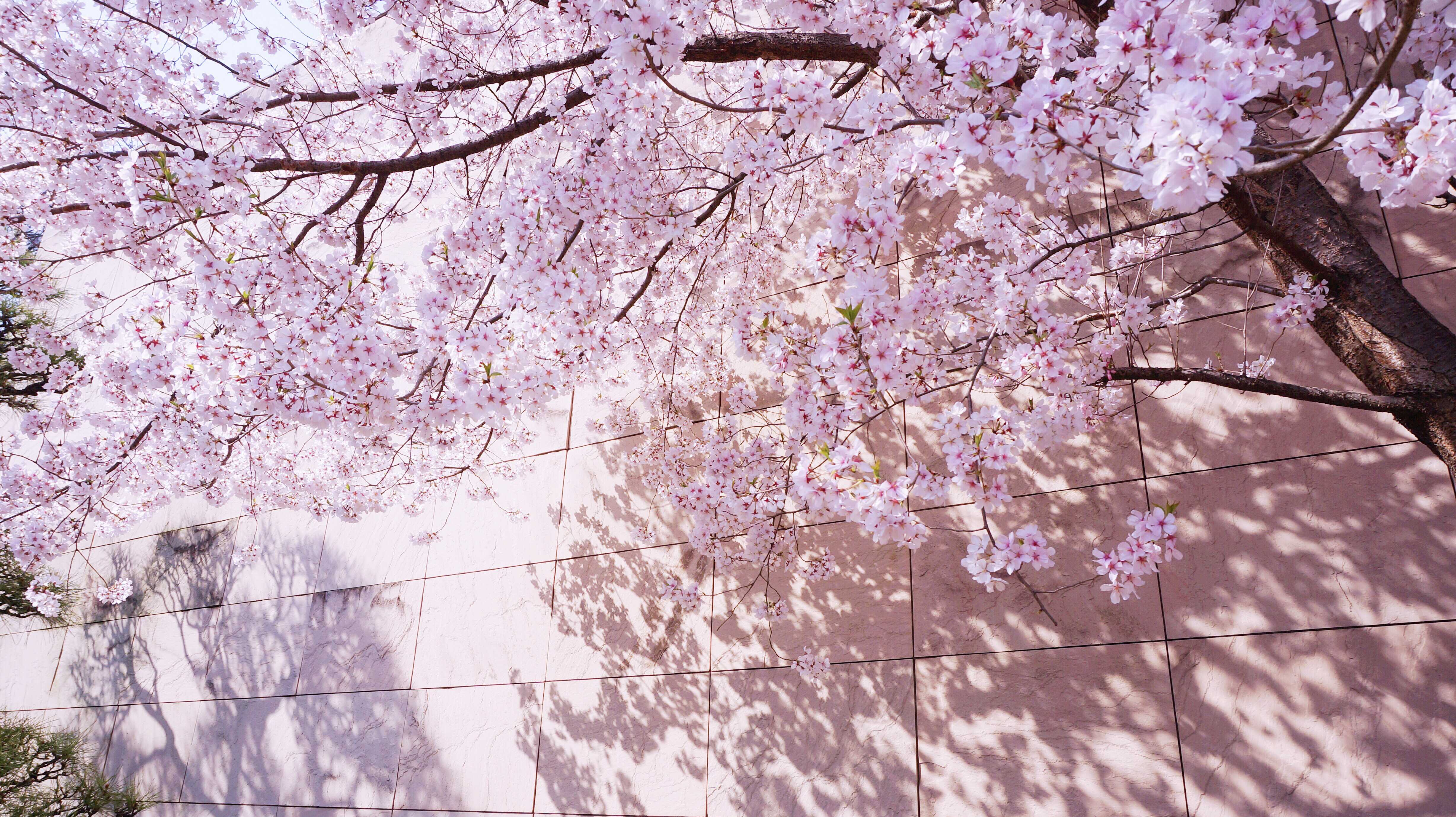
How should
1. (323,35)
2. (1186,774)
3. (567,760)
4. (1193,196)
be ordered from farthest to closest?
(323,35) → (567,760) → (1186,774) → (1193,196)

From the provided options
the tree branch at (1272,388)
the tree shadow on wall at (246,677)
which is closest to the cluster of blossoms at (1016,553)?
the tree branch at (1272,388)

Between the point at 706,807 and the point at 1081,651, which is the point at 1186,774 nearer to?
the point at 1081,651

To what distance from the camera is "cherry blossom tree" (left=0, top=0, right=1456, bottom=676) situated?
1702mm

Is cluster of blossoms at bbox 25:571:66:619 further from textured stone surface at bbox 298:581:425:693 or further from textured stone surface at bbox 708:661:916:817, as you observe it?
textured stone surface at bbox 708:661:916:817

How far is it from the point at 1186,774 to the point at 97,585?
8.96m

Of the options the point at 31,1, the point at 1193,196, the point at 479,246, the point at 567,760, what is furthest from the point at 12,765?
the point at 1193,196

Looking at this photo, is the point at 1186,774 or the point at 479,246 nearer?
the point at 1186,774

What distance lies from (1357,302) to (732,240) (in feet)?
8.72

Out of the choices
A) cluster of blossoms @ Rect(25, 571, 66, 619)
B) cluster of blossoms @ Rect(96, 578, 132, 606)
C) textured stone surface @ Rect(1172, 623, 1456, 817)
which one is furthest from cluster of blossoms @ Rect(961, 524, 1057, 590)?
cluster of blossoms @ Rect(96, 578, 132, 606)

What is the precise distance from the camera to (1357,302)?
6.84 ft

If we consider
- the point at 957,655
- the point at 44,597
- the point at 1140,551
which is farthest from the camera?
the point at 44,597

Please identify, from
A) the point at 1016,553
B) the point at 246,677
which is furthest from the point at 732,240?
the point at 246,677

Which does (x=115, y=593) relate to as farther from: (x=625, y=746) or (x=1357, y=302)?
(x=1357, y=302)

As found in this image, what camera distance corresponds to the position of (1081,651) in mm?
2814
